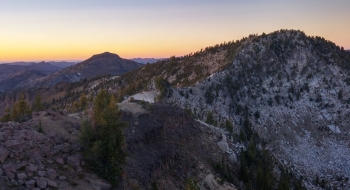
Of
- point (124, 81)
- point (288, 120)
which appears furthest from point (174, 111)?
point (124, 81)

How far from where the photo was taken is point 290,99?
57.4 metres

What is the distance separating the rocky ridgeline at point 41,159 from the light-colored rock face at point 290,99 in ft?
90.8

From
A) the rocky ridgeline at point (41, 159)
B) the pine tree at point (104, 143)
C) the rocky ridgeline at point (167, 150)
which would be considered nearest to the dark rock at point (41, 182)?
the rocky ridgeline at point (41, 159)

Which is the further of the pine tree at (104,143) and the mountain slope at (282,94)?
the mountain slope at (282,94)

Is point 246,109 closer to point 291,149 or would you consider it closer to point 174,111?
point 291,149

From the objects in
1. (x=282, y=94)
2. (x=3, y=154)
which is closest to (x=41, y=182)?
(x=3, y=154)

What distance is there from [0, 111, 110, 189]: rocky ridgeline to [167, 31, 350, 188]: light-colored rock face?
1090 inches

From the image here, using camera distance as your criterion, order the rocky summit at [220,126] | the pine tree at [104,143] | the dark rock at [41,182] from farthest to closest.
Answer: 1. the rocky summit at [220,126]
2. the pine tree at [104,143]
3. the dark rock at [41,182]

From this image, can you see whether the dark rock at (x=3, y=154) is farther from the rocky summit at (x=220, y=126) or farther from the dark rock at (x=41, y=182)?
the dark rock at (x=41, y=182)


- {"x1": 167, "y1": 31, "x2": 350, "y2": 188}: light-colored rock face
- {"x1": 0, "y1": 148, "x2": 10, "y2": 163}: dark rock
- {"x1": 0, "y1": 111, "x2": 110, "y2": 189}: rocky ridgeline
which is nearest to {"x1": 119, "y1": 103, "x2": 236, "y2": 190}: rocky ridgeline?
{"x1": 0, "y1": 111, "x2": 110, "y2": 189}: rocky ridgeline

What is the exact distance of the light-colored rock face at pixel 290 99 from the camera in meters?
47.5

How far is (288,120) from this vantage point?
53.7m

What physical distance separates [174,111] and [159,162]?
27.1 feet

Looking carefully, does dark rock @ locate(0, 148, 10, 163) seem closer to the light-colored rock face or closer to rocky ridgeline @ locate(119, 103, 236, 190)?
rocky ridgeline @ locate(119, 103, 236, 190)
